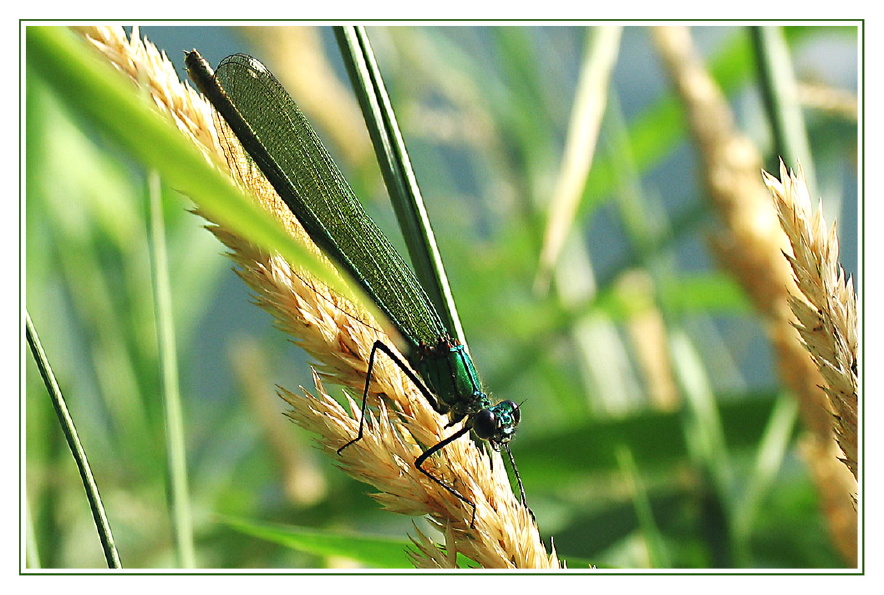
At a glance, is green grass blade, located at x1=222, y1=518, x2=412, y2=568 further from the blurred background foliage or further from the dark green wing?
the dark green wing

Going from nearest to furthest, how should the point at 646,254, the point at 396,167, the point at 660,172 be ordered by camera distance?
the point at 396,167 < the point at 646,254 < the point at 660,172

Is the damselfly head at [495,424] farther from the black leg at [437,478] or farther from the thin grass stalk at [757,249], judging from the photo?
the thin grass stalk at [757,249]

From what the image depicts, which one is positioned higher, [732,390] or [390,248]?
[732,390]

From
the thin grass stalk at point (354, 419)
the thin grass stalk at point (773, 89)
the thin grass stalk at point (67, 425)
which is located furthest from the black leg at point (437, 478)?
the thin grass stalk at point (773, 89)

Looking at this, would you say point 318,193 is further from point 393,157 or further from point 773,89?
point 773,89

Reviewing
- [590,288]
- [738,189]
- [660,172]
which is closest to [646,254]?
[738,189]

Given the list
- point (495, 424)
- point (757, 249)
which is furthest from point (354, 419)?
point (757, 249)

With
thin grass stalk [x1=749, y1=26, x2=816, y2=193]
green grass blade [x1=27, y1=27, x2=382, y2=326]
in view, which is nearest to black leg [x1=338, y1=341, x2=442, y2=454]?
green grass blade [x1=27, y1=27, x2=382, y2=326]
